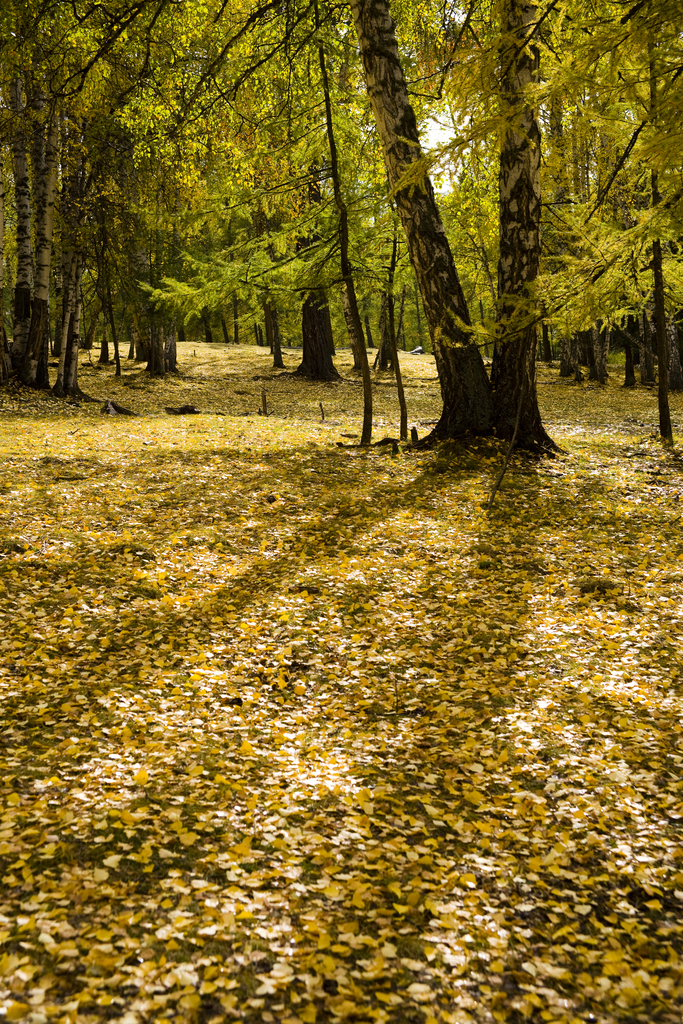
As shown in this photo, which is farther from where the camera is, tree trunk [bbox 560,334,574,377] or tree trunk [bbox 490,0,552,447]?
tree trunk [bbox 560,334,574,377]

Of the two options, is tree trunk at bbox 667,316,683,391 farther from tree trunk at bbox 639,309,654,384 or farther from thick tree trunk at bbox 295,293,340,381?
thick tree trunk at bbox 295,293,340,381

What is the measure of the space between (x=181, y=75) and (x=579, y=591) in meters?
10.8

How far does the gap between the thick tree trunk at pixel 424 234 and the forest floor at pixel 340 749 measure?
1.26 meters

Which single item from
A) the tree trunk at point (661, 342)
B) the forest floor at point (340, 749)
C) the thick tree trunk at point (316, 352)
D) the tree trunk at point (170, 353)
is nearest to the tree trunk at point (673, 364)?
the tree trunk at point (661, 342)

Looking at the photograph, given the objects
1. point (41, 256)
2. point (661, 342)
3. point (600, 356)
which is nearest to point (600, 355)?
point (600, 356)

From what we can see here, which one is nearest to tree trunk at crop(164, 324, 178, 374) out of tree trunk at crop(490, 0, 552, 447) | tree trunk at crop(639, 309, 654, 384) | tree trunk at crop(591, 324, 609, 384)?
tree trunk at crop(591, 324, 609, 384)

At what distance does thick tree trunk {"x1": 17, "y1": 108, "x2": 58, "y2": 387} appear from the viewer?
1370cm

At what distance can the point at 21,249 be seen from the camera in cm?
1462

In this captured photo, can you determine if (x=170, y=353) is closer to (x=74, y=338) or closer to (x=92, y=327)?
(x=92, y=327)

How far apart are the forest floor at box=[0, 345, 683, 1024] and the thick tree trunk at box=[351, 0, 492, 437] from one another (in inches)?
49.5

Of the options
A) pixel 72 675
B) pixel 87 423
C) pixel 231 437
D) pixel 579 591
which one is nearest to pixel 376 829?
pixel 72 675

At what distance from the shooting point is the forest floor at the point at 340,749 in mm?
2684

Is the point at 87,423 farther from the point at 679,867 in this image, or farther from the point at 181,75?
the point at 679,867

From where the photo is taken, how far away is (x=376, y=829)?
355 centimetres
